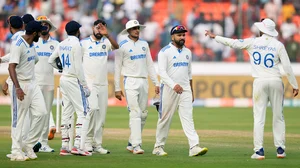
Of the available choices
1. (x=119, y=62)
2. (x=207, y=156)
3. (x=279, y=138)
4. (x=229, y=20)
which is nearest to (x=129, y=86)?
(x=119, y=62)

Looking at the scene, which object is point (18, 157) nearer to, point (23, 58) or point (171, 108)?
point (23, 58)

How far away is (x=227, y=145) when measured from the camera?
15133 mm

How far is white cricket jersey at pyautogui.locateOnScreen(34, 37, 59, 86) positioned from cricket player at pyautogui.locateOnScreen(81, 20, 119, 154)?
3.24 ft

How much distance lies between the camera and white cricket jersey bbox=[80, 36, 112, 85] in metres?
13.7

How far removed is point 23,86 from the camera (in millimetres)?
11836

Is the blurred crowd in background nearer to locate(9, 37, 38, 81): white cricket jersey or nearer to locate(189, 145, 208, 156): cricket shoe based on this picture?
locate(189, 145, 208, 156): cricket shoe

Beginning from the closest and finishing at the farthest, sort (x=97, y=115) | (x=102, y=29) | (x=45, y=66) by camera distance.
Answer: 1. (x=102, y=29)
2. (x=97, y=115)
3. (x=45, y=66)

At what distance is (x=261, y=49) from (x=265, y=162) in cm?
199

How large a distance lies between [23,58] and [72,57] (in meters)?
1.20

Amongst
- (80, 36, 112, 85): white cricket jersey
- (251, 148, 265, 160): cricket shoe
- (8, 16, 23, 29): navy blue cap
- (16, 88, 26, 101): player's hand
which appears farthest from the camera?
(80, 36, 112, 85): white cricket jersey

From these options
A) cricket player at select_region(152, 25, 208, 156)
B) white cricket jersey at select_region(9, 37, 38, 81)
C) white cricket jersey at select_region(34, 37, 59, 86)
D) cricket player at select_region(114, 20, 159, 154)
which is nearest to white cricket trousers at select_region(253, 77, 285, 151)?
cricket player at select_region(152, 25, 208, 156)

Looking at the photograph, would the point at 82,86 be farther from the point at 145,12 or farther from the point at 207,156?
the point at 145,12

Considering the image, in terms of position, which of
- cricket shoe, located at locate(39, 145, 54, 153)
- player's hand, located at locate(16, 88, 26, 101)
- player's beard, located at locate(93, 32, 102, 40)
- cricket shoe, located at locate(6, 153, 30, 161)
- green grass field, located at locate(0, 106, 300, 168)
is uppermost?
player's beard, located at locate(93, 32, 102, 40)

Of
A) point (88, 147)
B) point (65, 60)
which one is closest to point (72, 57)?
point (65, 60)
